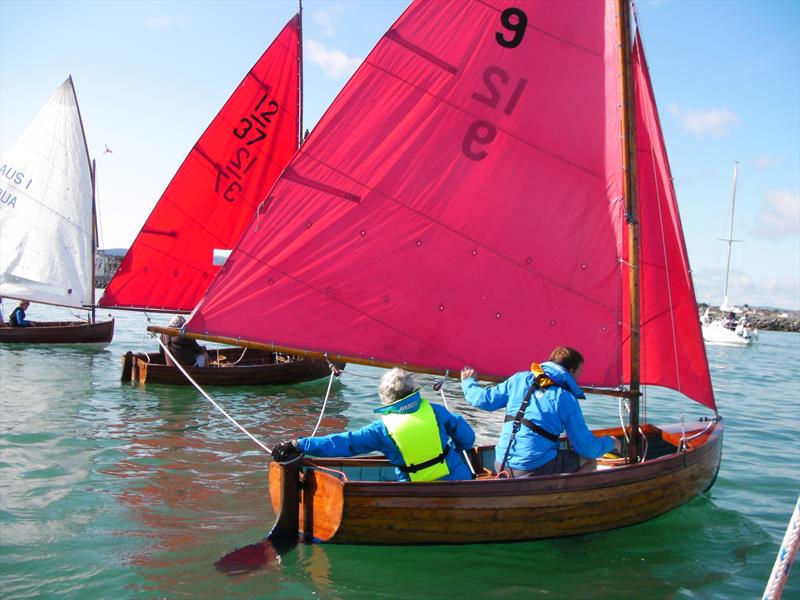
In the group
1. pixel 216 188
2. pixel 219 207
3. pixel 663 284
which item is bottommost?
pixel 663 284

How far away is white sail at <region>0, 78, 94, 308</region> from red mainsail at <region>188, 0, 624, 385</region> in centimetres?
1699

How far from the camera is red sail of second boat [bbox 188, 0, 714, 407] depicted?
23.7 feet

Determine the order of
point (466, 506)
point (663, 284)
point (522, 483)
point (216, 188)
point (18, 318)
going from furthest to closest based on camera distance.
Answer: point (18, 318)
point (216, 188)
point (663, 284)
point (522, 483)
point (466, 506)

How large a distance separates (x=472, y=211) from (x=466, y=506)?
318cm

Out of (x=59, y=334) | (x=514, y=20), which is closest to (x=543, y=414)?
(x=514, y=20)

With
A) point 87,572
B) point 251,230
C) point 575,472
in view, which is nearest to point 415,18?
point 251,230

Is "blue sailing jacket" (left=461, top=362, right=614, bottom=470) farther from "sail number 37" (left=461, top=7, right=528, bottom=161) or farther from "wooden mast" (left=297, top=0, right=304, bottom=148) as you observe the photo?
"wooden mast" (left=297, top=0, right=304, bottom=148)

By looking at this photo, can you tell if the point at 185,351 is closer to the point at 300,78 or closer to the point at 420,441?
the point at 300,78

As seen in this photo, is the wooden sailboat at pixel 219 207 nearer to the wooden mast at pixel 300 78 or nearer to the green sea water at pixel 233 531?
the wooden mast at pixel 300 78

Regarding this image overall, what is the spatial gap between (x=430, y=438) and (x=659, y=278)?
3817 millimetres

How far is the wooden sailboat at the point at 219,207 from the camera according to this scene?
15422 mm

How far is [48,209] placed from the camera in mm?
21391

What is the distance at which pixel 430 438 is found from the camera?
5711 millimetres

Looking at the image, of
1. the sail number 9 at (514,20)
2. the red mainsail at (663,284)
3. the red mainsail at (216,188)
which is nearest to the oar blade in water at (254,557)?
the red mainsail at (663,284)
